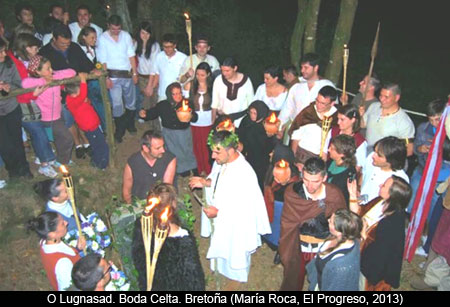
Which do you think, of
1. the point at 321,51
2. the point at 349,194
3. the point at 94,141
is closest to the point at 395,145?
the point at 349,194

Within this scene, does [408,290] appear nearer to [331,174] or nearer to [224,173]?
[331,174]

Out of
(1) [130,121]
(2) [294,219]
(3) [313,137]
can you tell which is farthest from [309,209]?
(1) [130,121]

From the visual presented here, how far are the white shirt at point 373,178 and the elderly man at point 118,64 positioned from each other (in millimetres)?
4736

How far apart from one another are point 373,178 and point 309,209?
3.36 feet

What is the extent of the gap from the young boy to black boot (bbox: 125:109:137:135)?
5.22 ft

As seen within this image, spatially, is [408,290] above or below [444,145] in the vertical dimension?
below

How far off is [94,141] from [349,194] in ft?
13.6

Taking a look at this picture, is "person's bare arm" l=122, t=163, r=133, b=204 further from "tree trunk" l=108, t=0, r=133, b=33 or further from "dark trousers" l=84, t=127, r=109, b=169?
"tree trunk" l=108, t=0, r=133, b=33

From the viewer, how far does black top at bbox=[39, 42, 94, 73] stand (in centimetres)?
673

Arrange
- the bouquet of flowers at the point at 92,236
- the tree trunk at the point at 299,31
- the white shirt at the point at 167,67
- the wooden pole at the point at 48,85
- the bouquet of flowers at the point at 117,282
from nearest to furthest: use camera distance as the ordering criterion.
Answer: the bouquet of flowers at the point at 117,282 < the bouquet of flowers at the point at 92,236 < the wooden pole at the point at 48,85 < the white shirt at the point at 167,67 < the tree trunk at the point at 299,31

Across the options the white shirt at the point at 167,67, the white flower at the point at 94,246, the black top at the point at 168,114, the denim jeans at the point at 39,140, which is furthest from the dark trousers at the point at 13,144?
the white shirt at the point at 167,67

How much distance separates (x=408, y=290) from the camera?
19.6 feet

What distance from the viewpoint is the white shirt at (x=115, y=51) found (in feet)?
25.3

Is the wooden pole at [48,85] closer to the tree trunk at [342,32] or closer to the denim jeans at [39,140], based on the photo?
the denim jeans at [39,140]
